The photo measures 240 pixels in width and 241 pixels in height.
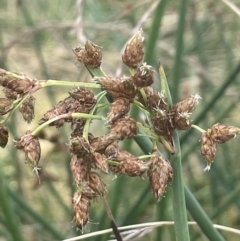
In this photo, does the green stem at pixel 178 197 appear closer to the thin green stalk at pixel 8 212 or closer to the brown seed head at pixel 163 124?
the brown seed head at pixel 163 124

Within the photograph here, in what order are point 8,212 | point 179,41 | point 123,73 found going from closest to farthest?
point 8,212, point 179,41, point 123,73

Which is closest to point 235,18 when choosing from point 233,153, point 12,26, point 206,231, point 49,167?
point 233,153

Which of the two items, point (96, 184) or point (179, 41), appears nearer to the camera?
point (96, 184)

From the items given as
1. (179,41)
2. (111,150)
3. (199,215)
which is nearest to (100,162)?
(111,150)

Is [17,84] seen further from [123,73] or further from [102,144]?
[123,73]

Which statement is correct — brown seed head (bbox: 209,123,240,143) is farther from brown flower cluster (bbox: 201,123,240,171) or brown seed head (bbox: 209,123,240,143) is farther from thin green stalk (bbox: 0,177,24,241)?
thin green stalk (bbox: 0,177,24,241)

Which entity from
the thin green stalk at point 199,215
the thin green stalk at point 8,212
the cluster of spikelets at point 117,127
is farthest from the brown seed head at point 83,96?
the thin green stalk at point 8,212

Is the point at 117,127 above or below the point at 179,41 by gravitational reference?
below

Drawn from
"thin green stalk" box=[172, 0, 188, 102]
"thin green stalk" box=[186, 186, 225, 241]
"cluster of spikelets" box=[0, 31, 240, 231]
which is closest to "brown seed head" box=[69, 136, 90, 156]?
"cluster of spikelets" box=[0, 31, 240, 231]
